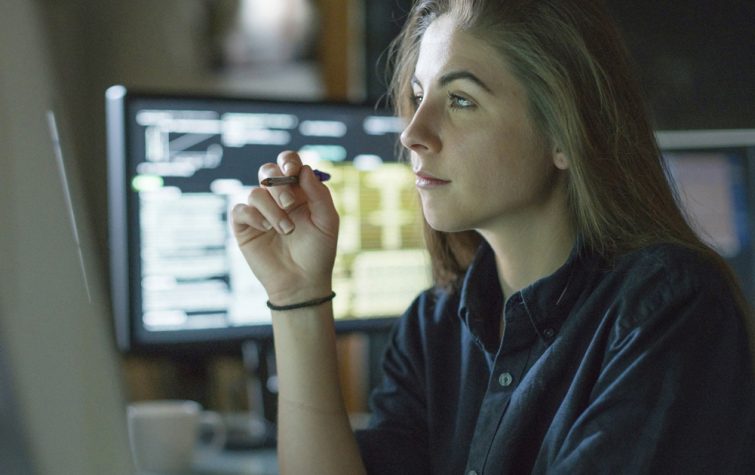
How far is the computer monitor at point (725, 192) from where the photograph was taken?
141 centimetres

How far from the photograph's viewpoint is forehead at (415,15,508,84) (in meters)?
1.04

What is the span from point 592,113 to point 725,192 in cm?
52

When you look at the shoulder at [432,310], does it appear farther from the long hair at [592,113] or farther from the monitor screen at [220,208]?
the monitor screen at [220,208]

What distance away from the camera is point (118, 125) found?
1.46m

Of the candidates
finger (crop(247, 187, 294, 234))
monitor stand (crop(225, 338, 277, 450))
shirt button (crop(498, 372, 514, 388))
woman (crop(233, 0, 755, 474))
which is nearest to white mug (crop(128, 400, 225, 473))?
monitor stand (crop(225, 338, 277, 450))

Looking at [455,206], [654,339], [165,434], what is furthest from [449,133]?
[165,434]

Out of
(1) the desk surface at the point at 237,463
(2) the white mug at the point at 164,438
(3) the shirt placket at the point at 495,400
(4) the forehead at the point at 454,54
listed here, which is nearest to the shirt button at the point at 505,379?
(3) the shirt placket at the point at 495,400

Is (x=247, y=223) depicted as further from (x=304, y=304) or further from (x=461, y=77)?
(x=461, y=77)

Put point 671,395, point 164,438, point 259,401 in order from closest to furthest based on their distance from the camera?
point 671,395 → point 164,438 → point 259,401

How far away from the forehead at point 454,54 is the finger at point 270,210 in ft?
0.73

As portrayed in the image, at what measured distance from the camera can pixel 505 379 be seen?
1.04m

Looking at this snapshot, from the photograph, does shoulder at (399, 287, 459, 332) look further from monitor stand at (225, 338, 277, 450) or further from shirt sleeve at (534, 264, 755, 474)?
monitor stand at (225, 338, 277, 450)

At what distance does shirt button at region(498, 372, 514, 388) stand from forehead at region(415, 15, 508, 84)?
1.06ft

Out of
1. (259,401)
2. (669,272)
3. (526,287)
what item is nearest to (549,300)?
(526,287)
